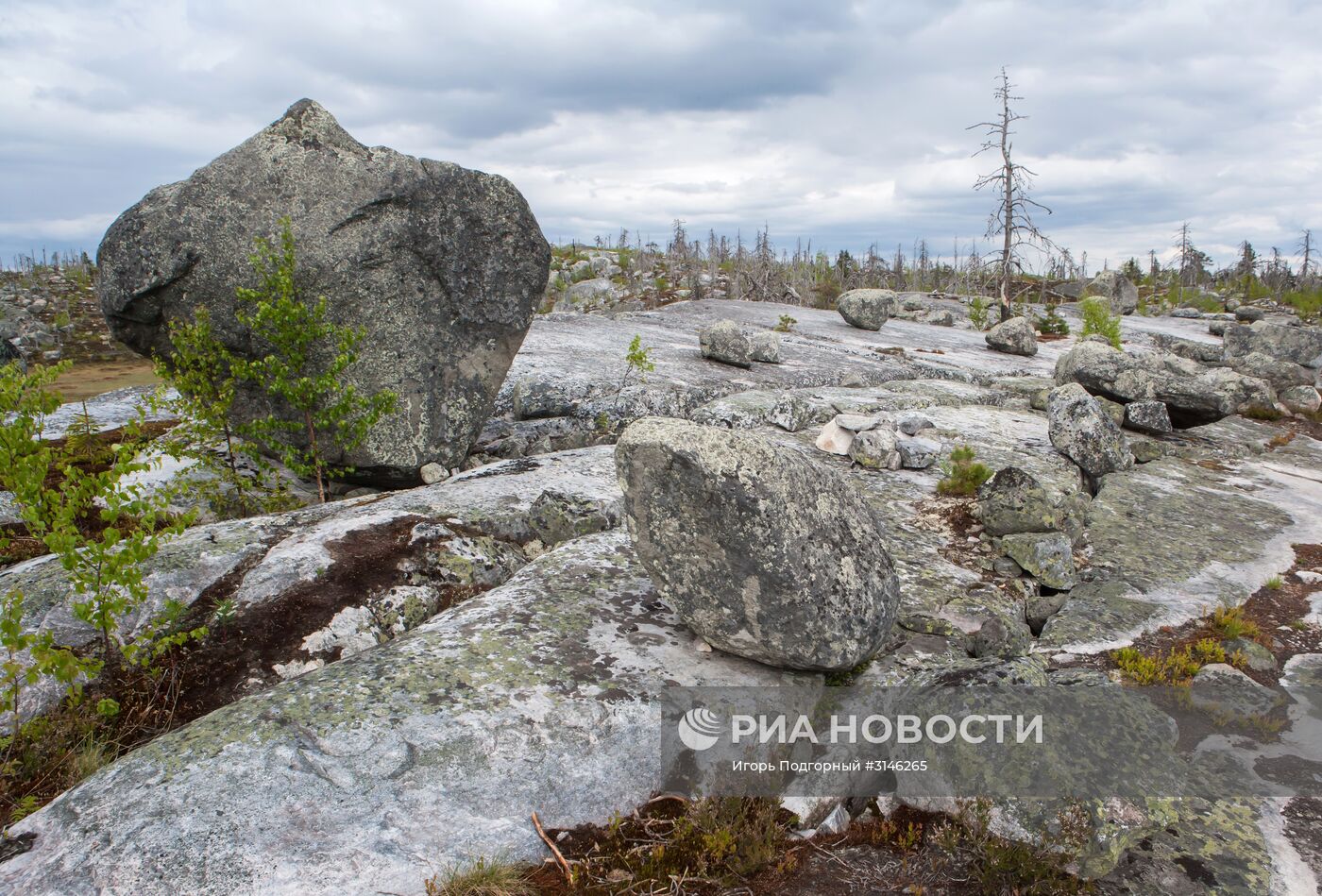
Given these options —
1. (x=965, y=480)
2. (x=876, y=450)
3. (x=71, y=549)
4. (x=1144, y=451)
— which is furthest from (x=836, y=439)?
(x=71, y=549)

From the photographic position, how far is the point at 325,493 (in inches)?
566

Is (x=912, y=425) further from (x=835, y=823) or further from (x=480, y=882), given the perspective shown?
(x=480, y=882)

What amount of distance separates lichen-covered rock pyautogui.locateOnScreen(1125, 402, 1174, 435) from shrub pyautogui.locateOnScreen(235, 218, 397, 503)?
1617cm

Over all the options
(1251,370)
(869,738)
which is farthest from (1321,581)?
(1251,370)

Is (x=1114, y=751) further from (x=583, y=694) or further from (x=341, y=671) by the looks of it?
(x=341, y=671)

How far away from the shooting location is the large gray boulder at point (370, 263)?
503 inches

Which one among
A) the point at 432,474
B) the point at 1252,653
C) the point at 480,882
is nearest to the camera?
the point at 480,882

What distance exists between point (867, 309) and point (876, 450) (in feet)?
66.6

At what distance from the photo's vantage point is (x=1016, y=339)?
30078mm

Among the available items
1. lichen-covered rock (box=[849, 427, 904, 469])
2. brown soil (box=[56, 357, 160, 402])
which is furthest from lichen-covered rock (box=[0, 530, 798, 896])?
brown soil (box=[56, 357, 160, 402])

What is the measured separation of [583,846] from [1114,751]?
452 cm

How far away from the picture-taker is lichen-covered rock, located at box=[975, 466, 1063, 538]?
11.0m

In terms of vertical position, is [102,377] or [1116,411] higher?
[1116,411]

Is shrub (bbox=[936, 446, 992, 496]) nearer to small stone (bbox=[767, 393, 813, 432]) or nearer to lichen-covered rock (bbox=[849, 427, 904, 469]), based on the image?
lichen-covered rock (bbox=[849, 427, 904, 469])
